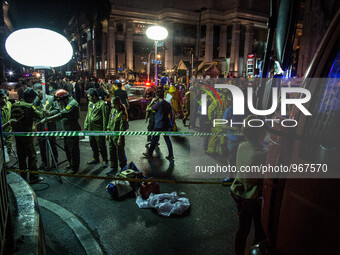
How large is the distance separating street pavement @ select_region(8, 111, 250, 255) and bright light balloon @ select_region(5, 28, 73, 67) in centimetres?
281

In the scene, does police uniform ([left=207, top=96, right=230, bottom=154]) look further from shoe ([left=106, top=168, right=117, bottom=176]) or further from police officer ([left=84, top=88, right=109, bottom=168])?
police officer ([left=84, top=88, right=109, bottom=168])

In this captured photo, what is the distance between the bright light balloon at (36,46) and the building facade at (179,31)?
122 ft

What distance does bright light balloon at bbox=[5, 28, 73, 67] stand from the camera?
507 centimetres

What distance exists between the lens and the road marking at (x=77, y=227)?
3426 mm

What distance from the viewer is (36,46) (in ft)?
16.9

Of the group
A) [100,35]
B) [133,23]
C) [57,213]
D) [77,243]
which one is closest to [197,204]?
[77,243]

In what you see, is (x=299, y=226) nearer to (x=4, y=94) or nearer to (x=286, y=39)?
(x=286, y=39)

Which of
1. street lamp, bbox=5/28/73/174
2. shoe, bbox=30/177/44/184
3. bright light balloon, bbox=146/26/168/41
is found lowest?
shoe, bbox=30/177/44/184

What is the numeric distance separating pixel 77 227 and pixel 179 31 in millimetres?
47747

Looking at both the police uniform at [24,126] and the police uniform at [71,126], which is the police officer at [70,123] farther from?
the police uniform at [24,126]

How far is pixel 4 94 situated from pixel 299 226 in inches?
288

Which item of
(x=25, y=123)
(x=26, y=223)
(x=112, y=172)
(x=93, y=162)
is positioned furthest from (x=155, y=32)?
(x=26, y=223)

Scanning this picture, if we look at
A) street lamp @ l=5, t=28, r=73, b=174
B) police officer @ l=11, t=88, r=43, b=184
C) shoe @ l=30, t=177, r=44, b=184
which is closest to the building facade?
street lamp @ l=5, t=28, r=73, b=174

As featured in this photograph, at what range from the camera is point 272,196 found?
212cm
